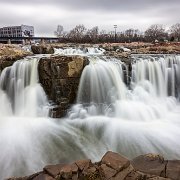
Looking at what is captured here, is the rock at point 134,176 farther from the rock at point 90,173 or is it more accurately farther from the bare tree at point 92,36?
the bare tree at point 92,36

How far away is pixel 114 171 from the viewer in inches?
257

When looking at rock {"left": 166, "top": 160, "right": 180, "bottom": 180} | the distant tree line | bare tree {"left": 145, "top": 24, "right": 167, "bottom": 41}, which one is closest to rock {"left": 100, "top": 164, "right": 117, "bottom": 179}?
rock {"left": 166, "top": 160, "right": 180, "bottom": 180}

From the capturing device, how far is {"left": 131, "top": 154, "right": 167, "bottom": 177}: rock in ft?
22.1

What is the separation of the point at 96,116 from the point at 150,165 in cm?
556

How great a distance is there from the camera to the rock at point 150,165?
22.1 feet

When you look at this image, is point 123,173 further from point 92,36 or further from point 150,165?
point 92,36

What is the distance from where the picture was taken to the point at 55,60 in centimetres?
1298

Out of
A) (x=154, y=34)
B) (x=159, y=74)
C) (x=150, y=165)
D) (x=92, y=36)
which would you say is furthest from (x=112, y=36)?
(x=150, y=165)

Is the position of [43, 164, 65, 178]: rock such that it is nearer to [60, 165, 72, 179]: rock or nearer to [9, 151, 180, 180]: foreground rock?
[9, 151, 180, 180]: foreground rock

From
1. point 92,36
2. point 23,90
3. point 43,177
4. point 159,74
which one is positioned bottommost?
point 43,177

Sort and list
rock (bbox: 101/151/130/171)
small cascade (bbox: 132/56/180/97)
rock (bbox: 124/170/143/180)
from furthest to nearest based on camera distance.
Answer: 1. small cascade (bbox: 132/56/180/97)
2. rock (bbox: 101/151/130/171)
3. rock (bbox: 124/170/143/180)

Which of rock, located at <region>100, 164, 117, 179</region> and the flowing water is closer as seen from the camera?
rock, located at <region>100, 164, 117, 179</region>

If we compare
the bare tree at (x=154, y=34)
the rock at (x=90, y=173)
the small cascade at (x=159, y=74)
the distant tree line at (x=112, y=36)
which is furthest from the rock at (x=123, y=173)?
the bare tree at (x=154, y=34)

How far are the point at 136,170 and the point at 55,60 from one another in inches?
297
